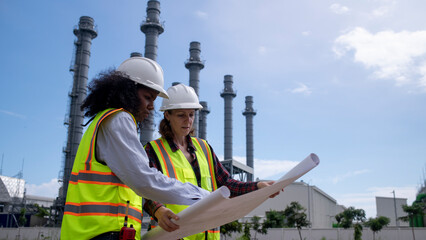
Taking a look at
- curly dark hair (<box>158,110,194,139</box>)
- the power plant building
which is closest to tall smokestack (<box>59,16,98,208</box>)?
the power plant building

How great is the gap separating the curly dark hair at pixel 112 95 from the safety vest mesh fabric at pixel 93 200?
0.18 metres

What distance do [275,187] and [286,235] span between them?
1124 inches

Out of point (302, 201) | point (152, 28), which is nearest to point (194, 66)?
point (152, 28)

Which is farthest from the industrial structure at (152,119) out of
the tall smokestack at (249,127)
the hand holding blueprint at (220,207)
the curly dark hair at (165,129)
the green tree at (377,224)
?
the hand holding blueprint at (220,207)

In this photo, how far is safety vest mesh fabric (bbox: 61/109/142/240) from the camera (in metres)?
1.76

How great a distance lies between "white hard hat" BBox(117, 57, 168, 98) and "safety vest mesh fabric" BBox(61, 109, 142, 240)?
38cm

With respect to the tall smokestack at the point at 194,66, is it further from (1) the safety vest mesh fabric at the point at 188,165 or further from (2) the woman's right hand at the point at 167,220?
(2) the woman's right hand at the point at 167,220

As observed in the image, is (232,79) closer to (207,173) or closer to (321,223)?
(321,223)

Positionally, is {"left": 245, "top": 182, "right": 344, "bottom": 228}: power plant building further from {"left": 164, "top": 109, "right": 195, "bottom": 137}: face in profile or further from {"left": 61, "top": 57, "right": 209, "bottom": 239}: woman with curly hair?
{"left": 61, "top": 57, "right": 209, "bottom": 239}: woman with curly hair

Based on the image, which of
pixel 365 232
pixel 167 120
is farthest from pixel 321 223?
pixel 167 120

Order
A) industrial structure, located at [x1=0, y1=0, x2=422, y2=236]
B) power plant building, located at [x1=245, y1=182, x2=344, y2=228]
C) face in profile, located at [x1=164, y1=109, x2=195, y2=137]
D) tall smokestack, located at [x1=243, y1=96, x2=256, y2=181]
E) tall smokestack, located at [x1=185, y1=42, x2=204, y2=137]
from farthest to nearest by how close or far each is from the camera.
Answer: power plant building, located at [x1=245, y1=182, x2=344, y2=228] < tall smokestack, located at [x1=243, y1=96, x2=256, y2=181] < tall smokestack, located at [x1=185, y1=42, x2=204, y2=137] < industrial structure, located at [x1=0, y1=0, x2=422, y2=236] < face in profile, located at [x1=164, y1=109, x2=195, y2=137]

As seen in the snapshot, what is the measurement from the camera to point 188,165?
9.51 feet

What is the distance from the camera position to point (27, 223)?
39.2 m

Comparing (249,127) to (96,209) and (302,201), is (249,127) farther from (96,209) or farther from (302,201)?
(96,209)
